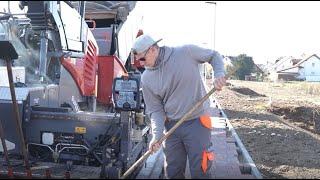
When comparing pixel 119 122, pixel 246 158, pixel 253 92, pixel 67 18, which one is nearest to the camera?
pixel 119 122

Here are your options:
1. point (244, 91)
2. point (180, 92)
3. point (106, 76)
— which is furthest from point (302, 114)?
point (244, 91)

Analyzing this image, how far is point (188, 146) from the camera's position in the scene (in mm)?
5453

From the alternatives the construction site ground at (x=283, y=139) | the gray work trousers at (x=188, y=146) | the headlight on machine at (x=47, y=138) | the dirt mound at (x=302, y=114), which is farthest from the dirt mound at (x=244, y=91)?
the gray work trousers at (x=188, y=146)

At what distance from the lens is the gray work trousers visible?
5.36 meters

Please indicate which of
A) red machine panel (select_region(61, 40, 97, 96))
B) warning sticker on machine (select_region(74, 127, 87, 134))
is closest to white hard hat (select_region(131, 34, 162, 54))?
warning sticker on machine (select_region(74, 127, 87, 134))

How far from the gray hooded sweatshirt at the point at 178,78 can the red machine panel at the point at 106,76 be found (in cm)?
371

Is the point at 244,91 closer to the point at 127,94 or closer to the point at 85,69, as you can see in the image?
the point at 85,69

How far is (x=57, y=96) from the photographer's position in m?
7.50

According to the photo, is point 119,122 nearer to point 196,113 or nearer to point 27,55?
point 196,113

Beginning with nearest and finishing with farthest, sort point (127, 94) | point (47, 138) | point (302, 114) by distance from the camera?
point (127, 94)
point (47, 138)
point (302, 114)

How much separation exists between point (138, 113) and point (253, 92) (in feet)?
84.7

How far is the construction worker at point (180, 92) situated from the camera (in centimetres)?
523

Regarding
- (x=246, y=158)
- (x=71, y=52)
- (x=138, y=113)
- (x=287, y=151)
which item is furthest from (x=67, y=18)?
(x=287, y=151)

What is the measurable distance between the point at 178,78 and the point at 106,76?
4021 millimetres
